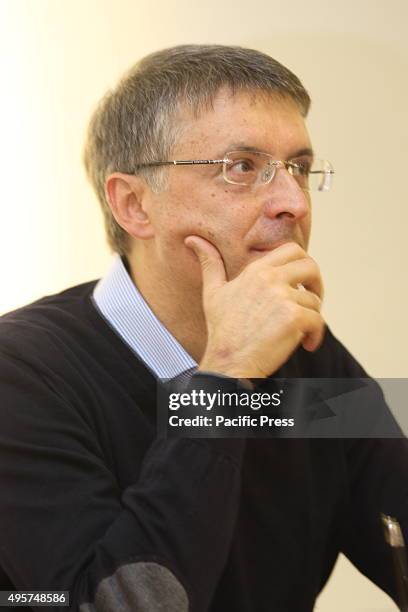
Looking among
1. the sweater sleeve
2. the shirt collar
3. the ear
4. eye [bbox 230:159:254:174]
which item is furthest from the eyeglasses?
the sweater sleeve

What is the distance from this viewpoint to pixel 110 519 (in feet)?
2.82

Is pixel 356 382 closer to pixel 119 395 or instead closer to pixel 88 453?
pixel 119 395

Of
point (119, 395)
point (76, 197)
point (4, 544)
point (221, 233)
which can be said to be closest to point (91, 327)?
point (119, 395)

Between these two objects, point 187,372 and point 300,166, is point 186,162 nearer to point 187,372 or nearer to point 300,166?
point 300,166

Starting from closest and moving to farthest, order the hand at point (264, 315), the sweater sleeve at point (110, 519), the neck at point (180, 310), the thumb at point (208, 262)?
the sweater sleeve at point (110, 519), the hand at point (264, 315), the thumb at point (208, 262), the neck at point (180, 310)

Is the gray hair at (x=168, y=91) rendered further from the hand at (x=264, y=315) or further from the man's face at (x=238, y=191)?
the hand at (x=264, y=315)

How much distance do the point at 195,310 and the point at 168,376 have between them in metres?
0.13

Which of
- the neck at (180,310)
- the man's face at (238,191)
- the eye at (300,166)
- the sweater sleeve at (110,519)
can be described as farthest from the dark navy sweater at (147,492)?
the eye at (300,166)

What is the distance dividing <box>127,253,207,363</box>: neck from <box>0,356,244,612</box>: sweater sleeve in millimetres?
319

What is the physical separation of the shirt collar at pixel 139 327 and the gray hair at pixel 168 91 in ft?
0.54

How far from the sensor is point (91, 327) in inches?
43.9

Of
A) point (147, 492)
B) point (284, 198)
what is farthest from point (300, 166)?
point (147, 492)

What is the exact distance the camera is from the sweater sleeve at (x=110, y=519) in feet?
2.66

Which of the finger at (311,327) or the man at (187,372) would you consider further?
the finger at (311,327)
